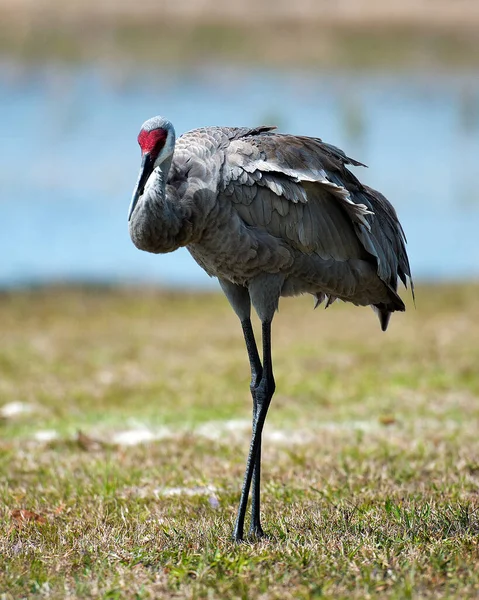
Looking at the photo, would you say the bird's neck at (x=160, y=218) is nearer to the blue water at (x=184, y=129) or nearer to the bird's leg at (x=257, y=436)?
the bird's leg at (x=257, y=436)

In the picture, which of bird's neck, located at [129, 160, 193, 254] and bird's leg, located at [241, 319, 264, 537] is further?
bird's leg, located at [241, 319, 264, 537]

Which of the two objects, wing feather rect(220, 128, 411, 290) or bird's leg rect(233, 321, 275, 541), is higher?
→ wing feather rect(220, 128, 411, 290)

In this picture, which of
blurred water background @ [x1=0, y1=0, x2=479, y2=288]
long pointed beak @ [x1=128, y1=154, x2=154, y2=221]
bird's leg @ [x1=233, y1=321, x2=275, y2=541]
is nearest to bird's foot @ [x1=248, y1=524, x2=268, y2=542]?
bird's leg @ [x1=233, y1=321, x2=275, y2=541]

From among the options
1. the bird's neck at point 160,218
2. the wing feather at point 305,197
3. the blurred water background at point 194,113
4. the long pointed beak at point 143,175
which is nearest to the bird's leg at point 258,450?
the wing feather at point 305,197

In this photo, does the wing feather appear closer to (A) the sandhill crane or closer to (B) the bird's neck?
(A) the sandhill crane

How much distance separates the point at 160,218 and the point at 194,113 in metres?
25.2

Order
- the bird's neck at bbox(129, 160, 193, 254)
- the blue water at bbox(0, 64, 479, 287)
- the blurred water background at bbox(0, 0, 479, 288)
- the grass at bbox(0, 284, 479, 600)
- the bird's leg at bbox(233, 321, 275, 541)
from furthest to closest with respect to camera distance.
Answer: the blurred water background at bbox(0, 0, 479, 288), the blue water at bbox(0, 64, 479, 287), the bird's leg at bbox(233, 321, 275, 541), the bird's neck at bbox(129, 160, 193, 254), the grass at bbox(0, 284, 479, 600)

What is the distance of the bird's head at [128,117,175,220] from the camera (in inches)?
177

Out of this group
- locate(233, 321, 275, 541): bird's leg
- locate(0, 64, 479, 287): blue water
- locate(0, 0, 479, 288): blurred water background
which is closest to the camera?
locate(233, 321, 275, 541): bird's leg

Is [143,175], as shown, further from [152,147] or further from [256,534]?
[256,534]

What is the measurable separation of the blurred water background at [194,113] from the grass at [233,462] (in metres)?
8.08

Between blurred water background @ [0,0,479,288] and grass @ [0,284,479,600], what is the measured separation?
8083mm

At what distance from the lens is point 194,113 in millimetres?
29109

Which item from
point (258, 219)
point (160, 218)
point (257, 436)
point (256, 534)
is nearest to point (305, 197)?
point (258, 219)
